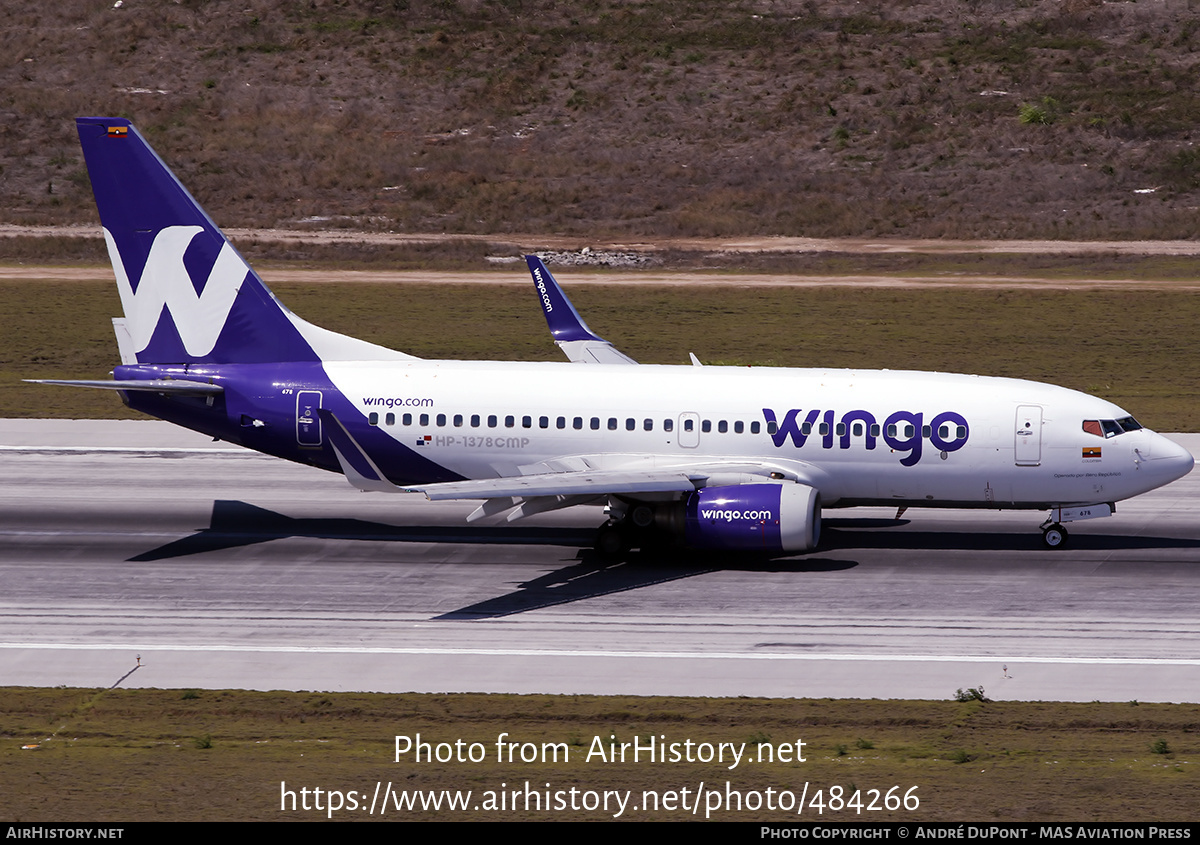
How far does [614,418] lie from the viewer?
33.5 meters

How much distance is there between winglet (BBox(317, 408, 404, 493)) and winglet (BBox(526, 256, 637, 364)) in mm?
13654

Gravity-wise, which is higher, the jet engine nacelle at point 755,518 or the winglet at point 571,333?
the winglet at point 571,333

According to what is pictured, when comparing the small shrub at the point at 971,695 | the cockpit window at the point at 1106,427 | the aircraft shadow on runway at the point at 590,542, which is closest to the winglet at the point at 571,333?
the aircraft shadow on runway at the point at 590,542

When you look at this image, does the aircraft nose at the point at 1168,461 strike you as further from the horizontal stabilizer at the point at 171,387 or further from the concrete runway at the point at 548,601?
the horizontal stabilizer at the point at 171,387

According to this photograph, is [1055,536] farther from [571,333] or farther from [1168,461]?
[571,333]

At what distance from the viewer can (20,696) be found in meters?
23.7

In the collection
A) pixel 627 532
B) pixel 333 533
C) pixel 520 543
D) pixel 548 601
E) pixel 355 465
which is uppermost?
pixel 355 465

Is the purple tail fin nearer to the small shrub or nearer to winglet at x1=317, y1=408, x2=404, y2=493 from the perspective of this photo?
winglet at x1=317, y1=408, x2=404, y2=493

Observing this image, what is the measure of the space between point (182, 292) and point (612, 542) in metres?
12.0

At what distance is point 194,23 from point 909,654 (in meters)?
112

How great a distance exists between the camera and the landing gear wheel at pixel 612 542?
1289 inches

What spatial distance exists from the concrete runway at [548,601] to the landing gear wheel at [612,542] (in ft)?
1.01

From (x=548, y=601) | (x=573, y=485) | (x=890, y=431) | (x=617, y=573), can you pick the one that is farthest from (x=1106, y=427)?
(x=548, y=601)

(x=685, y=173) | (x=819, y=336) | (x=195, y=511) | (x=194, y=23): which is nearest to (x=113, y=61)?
(x=194, y=23)
